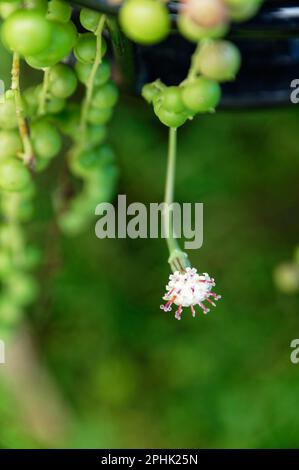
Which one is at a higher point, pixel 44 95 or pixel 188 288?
pixel 44 95

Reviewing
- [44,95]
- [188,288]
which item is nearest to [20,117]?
[44,95]

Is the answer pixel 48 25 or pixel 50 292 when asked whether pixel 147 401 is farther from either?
pixel 48 25

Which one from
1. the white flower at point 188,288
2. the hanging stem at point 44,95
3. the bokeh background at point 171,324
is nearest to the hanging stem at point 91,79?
the hanging stem at point 44,95

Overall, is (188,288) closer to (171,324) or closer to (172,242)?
(172,242)

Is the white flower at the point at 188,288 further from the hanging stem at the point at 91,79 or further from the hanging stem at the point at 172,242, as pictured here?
the hanging stem at the point at 91,79

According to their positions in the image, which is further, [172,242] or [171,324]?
[171,324]

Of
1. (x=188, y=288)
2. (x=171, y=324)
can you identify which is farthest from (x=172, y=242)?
(x=171, y=324)

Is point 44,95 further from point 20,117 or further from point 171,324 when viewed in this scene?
point 171,324

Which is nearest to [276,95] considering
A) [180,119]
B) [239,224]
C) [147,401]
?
[180,119]

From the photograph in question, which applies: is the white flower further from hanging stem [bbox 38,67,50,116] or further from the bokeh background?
the bokeh background
